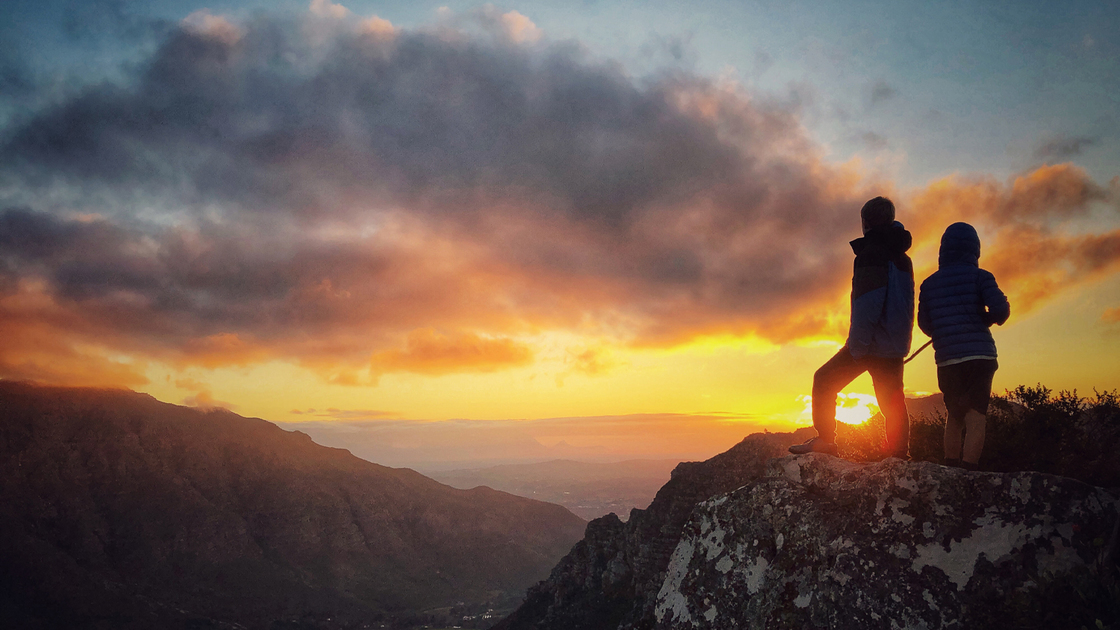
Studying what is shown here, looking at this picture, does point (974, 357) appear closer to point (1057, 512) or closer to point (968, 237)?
point (968, 237)

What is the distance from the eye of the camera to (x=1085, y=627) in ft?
12.7

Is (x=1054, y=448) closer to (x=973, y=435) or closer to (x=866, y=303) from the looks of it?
(x=973, y=435)

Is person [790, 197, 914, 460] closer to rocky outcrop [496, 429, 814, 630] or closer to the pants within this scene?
the pants

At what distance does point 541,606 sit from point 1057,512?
449ft

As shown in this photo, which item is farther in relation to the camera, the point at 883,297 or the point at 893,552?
the point at 883,297

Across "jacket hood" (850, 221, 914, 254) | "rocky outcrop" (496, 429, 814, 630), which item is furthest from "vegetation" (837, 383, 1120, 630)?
"rocky outcrop" (496, 429, 814, 630)

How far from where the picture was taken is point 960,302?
660 centimetres

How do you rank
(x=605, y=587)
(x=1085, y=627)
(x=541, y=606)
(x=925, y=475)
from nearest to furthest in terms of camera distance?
(x=1085, y=627), (x=925, y=475), (x=605, y=587), (x=541, y=606)

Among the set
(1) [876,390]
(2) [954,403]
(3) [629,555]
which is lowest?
(3) [629,555]

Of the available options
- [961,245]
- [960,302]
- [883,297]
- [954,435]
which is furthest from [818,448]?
[961,245]

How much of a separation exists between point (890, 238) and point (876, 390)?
1.83 m

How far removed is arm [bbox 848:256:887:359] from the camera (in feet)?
21.2

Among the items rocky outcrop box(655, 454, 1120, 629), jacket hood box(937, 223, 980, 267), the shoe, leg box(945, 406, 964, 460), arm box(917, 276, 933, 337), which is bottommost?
rocky outcrop box(655, 454, 1120, 629)

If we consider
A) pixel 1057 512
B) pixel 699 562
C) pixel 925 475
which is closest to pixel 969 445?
pixel 925 475
